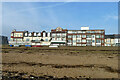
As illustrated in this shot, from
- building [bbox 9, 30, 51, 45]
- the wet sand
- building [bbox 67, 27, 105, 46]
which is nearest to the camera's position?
the wet sand

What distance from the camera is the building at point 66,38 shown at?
99.0 m

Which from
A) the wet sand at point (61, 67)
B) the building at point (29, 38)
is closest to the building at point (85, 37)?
Result: the building at point (29, 38)

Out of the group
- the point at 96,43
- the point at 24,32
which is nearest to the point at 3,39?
the point at 24,32

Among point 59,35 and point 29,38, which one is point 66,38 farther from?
point 29,38

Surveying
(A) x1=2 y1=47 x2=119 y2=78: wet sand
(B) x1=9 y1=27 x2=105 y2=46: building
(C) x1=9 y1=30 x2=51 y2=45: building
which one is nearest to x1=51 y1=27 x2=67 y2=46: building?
(B) x1=9 y1=27 x2=105 y2=46: building

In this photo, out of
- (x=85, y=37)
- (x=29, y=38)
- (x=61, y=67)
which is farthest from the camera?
(x=29, y=38)

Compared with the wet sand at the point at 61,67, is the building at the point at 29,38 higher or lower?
higher

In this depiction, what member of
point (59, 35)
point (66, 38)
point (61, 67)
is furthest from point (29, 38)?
point (61, 67)

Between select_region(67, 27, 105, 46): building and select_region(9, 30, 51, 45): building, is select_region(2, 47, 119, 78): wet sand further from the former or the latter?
select_region(9, 30, 51, 45): building

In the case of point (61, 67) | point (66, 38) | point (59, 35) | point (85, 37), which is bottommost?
point (61, 67)

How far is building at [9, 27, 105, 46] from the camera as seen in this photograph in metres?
99.0

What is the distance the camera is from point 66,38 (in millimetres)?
102062

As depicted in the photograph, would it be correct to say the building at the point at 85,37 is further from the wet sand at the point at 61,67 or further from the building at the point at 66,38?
the wet sand at the point at 61,67

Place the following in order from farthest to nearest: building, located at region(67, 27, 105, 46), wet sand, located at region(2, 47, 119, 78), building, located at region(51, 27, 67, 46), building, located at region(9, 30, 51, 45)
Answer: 1. building, located at region(9, 30, 51, 45)
2. building, located at region(51, 27, 67, 46)
3. building, located at region(67, 27, 105, 46)
4. wet sand, located at region(2, 47, 119, 78)
